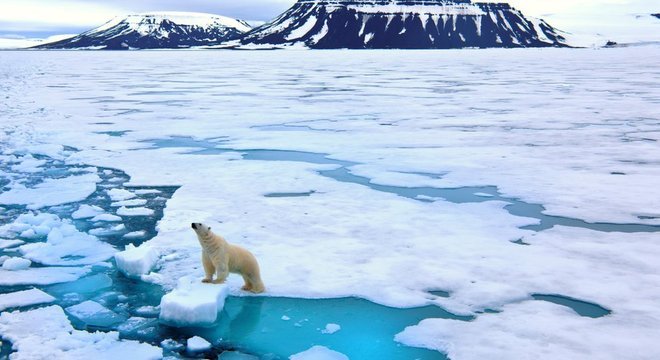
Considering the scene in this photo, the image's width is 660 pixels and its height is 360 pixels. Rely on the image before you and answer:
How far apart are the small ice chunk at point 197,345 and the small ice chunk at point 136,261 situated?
49.2 inches

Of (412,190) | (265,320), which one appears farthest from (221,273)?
(412,190)

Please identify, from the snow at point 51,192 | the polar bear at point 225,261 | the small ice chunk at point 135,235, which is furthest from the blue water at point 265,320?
the snow at point 51,192

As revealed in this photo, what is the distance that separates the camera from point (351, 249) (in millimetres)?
5539

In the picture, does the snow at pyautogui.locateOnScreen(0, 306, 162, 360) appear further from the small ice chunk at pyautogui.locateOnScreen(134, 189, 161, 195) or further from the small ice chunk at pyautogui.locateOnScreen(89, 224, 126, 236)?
the small ice chunk at pyautogui.locateOnScreen(134, 189, 161, 195)

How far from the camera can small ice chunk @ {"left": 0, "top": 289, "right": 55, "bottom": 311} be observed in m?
4.34

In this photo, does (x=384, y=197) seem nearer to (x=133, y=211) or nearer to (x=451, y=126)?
(x=133, y=211)

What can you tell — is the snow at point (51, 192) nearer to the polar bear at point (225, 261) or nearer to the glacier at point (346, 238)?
the glacier at point (346, 238)

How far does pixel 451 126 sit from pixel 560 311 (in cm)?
969

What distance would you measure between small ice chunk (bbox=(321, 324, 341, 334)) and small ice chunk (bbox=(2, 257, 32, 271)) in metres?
2.74

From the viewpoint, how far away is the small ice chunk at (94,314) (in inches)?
162

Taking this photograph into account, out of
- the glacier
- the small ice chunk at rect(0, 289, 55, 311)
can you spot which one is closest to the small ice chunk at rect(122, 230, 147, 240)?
the glacier

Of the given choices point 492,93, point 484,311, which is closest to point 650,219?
point 484,311

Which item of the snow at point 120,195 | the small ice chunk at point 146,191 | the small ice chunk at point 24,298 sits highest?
the snow at point 120,195

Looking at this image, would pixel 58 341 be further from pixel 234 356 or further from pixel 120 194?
pixel 120 194
